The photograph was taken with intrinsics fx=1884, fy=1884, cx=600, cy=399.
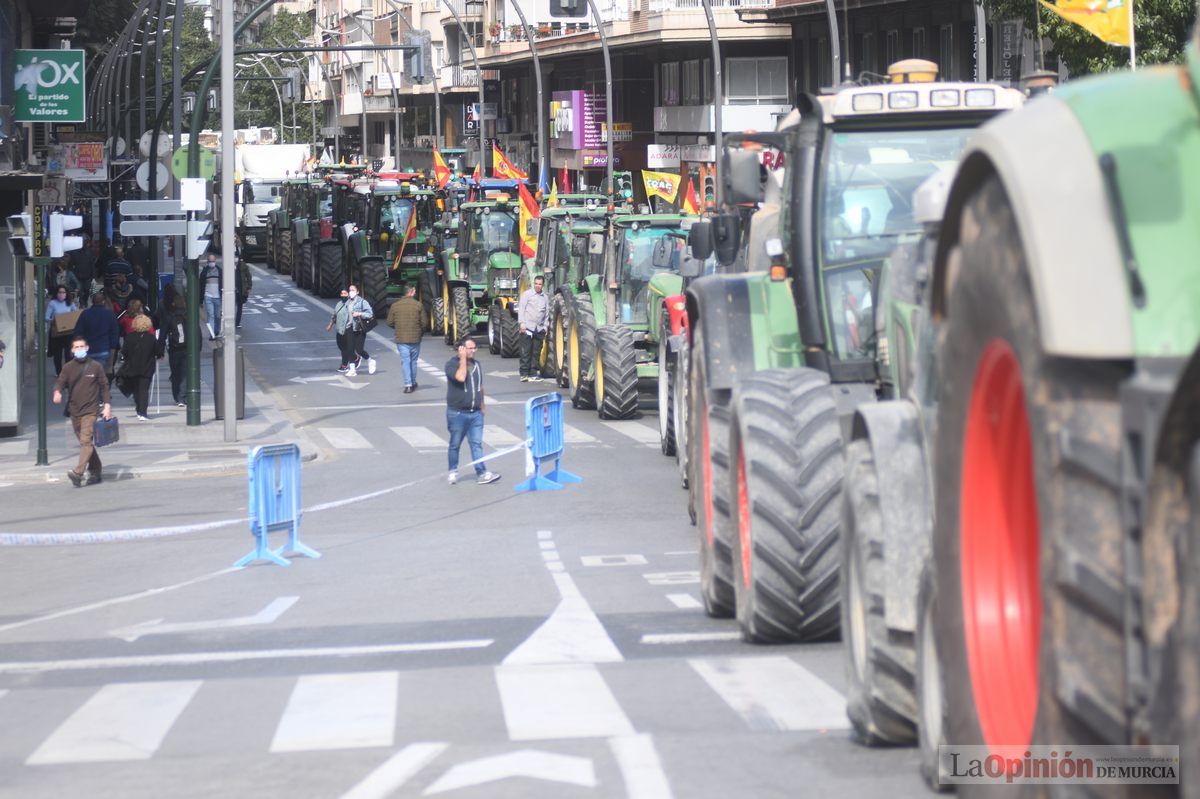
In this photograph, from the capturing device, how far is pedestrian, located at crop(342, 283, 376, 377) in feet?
106

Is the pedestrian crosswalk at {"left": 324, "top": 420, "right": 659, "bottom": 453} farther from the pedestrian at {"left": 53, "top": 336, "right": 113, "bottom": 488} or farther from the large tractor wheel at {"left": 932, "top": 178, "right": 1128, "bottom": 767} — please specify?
the large tractor wheel at {"left": 932, "top": 178, "right": 1128, "bottom": 767}

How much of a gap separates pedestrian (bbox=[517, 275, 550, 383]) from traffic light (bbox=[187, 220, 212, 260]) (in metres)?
6.31

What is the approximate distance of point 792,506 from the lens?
30.3ft

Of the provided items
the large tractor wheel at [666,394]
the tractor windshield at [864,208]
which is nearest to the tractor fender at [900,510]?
the tractor windshield at [864,208]

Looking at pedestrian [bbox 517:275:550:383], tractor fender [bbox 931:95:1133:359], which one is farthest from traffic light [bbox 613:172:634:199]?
tractor fender [bbox 931:95:1133:359]

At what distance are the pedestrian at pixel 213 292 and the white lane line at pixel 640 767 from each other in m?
31.6

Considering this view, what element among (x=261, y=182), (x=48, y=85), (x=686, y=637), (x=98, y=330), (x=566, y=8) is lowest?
(x=686, y=637)

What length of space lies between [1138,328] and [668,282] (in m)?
20.7

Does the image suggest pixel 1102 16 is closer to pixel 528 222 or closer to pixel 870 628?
pixel 870 628

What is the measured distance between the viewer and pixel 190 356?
25.5 metres

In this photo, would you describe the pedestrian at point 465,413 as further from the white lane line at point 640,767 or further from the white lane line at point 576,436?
the white lane line at point 640,767

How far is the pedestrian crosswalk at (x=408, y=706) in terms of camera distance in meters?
8.08

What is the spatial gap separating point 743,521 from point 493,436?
47.7 ft

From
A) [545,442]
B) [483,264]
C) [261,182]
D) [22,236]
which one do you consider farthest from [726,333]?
[261,182]
